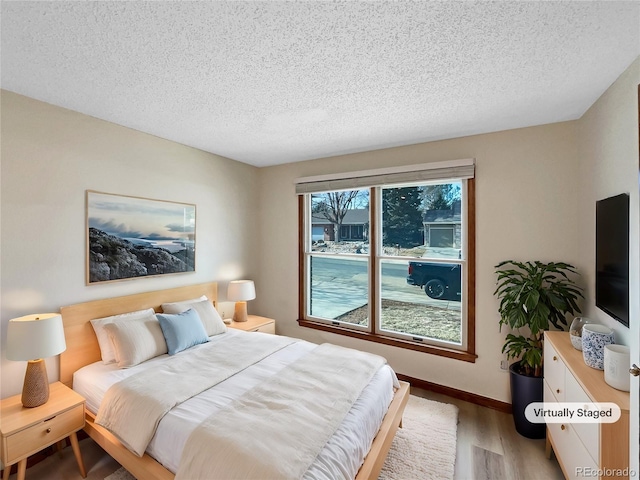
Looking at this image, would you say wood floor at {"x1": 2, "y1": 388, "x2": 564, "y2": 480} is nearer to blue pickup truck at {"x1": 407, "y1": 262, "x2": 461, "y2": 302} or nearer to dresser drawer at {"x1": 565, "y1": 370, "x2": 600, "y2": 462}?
dresser drawer at {"x1": 565, "y1": 370, "x2": 600, "y2": 462}

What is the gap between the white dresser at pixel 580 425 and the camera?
1.33 m

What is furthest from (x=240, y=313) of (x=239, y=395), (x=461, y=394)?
(x=461, y=394)

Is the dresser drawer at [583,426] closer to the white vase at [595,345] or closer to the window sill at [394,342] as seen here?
the white vase at [595,345]

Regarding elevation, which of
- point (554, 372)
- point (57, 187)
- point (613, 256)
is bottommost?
point (554, 372)

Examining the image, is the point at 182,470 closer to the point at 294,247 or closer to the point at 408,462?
the point at 408,462

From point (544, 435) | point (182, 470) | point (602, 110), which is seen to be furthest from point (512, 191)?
point (182, 470)

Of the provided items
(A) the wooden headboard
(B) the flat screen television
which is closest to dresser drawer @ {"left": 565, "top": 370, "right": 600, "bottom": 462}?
(B) the flat screen television

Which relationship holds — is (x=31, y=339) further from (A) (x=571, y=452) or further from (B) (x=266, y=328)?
(A) (x=571, y=452)

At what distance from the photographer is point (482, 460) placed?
214 cm

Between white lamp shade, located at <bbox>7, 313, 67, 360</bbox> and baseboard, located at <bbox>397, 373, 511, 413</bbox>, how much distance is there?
3.08 metres

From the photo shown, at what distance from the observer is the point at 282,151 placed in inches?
137

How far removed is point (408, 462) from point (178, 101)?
123 inches

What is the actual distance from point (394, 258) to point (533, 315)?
139 cm

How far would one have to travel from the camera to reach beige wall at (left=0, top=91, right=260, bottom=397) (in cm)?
208
